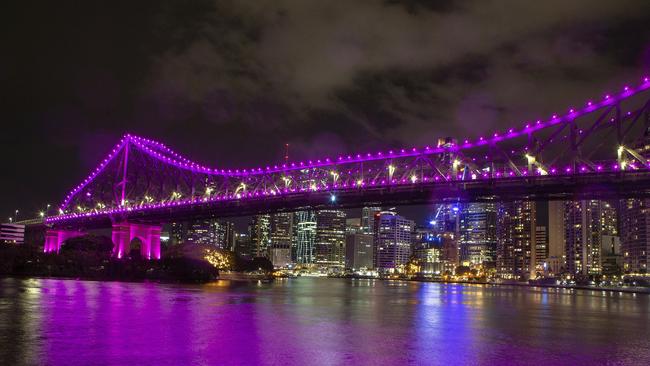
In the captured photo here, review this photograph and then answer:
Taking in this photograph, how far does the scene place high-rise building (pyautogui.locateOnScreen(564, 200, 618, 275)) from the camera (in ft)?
598


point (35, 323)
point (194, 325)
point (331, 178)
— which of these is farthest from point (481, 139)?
point (35, 323)

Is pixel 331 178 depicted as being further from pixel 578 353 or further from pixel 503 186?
pixel 578 353

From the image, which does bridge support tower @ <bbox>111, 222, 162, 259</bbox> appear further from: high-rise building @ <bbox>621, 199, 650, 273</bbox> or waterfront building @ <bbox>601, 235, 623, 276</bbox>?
high-rise building @ <bbox>621, 199, 650, 273</bbox>

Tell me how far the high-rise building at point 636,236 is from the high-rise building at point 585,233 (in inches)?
295

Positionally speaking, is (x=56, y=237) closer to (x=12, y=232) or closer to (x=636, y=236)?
(x=12, y=232)

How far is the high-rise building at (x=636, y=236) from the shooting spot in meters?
167

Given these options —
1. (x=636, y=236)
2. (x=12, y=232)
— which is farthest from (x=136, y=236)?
(x=636, y=236)

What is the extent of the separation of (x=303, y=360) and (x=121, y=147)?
8828cm

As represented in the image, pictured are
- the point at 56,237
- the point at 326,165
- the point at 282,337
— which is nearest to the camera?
the point at 282,337

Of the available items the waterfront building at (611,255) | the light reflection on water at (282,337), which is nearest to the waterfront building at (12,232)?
the light reflection on water at (282,337)

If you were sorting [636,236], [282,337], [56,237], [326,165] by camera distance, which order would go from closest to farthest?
[282,337], [326,165], [56,237], [636,236]

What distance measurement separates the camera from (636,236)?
172m

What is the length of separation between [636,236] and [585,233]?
15.0m

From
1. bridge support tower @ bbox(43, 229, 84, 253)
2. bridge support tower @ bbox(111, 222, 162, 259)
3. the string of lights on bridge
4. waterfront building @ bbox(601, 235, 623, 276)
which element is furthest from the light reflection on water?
waterfront building @ bbox(601, 235, 623, 276)
